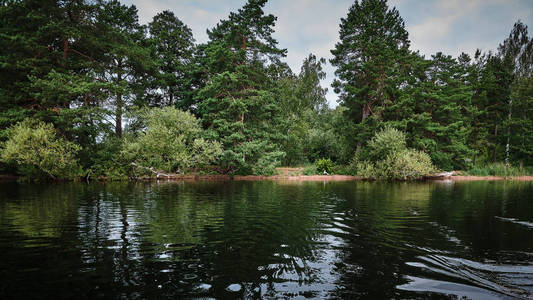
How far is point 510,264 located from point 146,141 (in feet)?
78.2

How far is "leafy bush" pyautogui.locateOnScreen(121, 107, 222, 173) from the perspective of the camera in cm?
2292

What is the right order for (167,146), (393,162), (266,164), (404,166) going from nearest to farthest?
1. (167,146)
2. (404,166)
3. (393,162)
4. (266,164)

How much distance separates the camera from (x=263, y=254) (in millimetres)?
5309

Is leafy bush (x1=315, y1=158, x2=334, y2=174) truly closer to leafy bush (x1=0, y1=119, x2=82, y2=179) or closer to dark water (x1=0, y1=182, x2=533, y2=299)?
dark water (x1=0, y1=182, x2=533, y2=299)

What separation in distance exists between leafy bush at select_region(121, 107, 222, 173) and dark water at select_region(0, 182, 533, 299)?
1353 centimetres

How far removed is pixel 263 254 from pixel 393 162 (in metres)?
25.1

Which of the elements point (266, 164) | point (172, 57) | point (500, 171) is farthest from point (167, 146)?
point (500, 171)

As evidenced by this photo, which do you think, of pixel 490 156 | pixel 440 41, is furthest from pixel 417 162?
pixel 490 156

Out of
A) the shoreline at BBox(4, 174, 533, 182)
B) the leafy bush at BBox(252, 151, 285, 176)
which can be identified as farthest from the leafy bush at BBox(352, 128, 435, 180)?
the leafy bush at BBox(252, 151, 285, 176)

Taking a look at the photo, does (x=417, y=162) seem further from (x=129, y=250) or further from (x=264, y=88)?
(x=129, y=250)

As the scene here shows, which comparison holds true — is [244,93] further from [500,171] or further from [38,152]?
[500,171]

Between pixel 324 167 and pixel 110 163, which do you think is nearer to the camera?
pixel 110 163

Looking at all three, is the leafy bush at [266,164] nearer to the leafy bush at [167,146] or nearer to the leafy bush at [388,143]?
the leafy bush at [167,146]

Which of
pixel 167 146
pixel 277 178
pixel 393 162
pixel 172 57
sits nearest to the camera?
pixel 167 146
